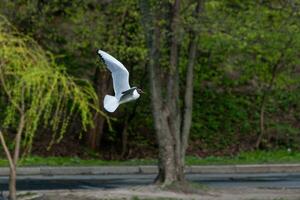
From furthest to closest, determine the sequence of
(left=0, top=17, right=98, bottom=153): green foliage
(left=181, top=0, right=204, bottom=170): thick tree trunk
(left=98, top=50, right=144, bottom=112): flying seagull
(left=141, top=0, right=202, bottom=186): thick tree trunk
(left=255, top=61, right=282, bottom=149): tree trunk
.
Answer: (left=255, top=61, right=282, bottom=149): tree trunk → (left=181, top=0, right=204, bottom=170): thick tree trunk → (left=141, top=0, right=202, bottom=186): thick tree trunk → (left=0, top=17, right=98, bottom=153): green foliage → (left=98, top=50, right=144, bottom=112): flying seagull

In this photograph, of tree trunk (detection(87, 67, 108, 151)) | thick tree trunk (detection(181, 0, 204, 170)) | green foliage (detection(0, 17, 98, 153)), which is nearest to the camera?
green foliage (detection(0, 17, 98, 153))

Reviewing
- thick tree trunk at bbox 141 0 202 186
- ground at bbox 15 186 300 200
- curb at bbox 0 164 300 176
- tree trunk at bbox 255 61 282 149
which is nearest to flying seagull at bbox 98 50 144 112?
ground at bbox 15 186 300 200

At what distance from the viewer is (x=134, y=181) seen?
1894 centimetres

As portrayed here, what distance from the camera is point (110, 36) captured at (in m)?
21.7

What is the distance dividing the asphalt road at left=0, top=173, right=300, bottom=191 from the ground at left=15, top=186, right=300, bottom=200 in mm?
1297

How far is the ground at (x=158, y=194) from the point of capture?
1416 cm

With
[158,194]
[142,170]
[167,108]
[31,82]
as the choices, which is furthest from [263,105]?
[31,82]

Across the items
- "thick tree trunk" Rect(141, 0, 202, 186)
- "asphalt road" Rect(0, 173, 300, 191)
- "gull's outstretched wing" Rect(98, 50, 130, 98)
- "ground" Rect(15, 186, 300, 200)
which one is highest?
"gull's outstretched wing" Rect(98, 50, 130, 98)

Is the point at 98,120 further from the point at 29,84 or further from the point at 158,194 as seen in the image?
the point at 29,84

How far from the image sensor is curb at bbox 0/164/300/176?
20781 millimetres

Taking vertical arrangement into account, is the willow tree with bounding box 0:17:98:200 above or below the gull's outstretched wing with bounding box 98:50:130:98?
below

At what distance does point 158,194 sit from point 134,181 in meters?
3.46

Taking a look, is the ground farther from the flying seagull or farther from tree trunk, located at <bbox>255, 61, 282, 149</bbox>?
tree trunk, located at <bbox>255, 61, 282, 149</bbox>

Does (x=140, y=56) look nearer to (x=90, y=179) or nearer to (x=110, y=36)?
(x=110, y=36)
